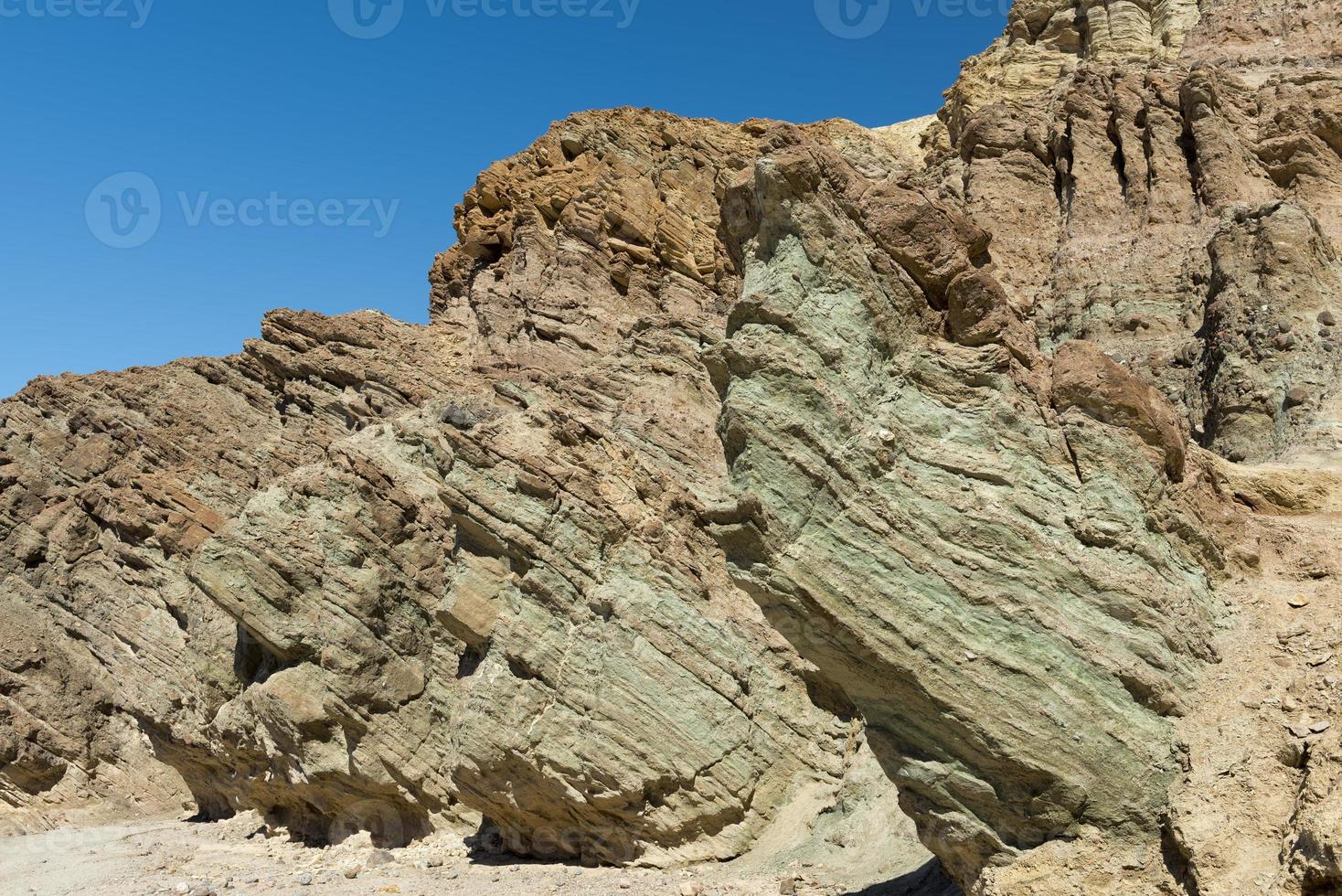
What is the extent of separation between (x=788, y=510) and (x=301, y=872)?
15.0 m

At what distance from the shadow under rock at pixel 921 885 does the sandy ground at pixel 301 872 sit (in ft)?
0.06

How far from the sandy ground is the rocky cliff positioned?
96cm

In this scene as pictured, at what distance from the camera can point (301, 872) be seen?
67.6ft

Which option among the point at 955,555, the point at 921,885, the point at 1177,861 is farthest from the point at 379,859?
the point at 1177,861

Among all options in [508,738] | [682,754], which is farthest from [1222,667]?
[508,738]

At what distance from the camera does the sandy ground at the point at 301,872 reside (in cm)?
1453

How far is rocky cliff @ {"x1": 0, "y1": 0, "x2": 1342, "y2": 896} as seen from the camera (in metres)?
10.3

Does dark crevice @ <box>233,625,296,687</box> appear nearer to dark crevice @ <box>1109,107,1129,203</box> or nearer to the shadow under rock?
the shadow under rock

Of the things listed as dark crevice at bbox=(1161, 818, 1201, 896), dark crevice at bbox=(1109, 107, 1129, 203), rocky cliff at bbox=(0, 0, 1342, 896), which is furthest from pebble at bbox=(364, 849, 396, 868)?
dark crevice at bbox=(1109, 107, 1129, 203)

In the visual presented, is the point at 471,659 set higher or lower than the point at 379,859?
higher

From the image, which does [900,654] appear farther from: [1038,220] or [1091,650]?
[1038,220]

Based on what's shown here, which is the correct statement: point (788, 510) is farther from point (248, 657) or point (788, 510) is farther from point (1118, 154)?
point (248, 657)

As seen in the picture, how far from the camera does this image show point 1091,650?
402 inches

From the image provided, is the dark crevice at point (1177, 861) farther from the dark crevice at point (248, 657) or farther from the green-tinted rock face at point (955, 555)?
the dark crevice at point (248, 657)
